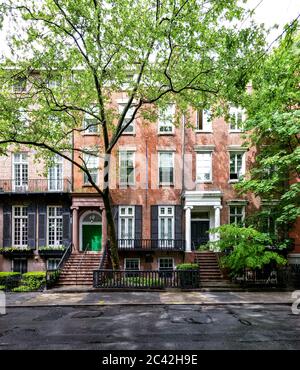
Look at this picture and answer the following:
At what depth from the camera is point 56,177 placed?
23188mm

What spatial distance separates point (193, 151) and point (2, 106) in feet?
41.6

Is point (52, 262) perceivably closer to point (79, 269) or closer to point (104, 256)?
point (79, 269)

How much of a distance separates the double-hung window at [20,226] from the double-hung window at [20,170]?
172 cm

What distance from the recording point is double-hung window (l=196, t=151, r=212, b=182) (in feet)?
74.9

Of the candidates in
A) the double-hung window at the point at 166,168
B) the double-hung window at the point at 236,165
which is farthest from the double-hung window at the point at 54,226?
the double-hung window at the point at 236,165

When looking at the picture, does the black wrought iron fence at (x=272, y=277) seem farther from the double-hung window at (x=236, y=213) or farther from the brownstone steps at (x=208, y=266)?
the double-hung window at (x=236, y=213)

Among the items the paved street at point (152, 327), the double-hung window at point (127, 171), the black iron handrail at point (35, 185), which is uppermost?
the double-hung window at point (127, 171)

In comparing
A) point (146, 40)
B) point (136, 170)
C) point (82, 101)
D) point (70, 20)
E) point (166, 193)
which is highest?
point (70, 20)

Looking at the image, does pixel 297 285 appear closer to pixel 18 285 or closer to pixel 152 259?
pixel 152 259

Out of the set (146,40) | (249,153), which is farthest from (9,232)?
(249,153)

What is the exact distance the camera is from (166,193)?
2278 centimetres

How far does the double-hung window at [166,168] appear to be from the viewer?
75.2 ft

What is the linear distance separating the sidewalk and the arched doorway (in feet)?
21.8

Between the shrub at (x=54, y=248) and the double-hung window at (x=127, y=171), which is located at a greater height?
the double-hung window at (x=127, y=171)
